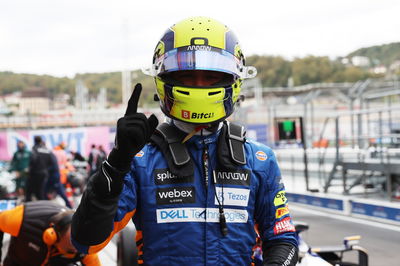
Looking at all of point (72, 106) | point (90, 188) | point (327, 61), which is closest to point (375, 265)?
point (90, 188)

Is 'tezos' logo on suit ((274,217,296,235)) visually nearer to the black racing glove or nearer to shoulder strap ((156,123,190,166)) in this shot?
shoulder strap ((156,123,190,166))

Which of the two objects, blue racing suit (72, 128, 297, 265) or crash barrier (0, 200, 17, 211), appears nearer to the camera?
blue racing suit (72, 128, 297, 265)

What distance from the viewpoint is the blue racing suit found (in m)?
1.82

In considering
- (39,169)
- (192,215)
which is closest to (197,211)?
(192,215)

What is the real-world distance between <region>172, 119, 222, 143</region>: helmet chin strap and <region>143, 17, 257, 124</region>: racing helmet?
0.12 ft

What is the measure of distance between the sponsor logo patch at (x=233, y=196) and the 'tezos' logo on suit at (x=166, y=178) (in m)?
0.12

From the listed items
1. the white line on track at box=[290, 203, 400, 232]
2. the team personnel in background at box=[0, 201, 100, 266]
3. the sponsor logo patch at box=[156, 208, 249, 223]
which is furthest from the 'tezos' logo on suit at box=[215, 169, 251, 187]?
the white line on track at box=[290, 203, 400, 232]

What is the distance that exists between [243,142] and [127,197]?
1.61ft

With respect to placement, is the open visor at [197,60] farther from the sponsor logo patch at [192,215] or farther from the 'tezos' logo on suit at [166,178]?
the sponsor logo patch at [192,215]

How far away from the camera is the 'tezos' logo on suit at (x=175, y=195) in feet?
6.13

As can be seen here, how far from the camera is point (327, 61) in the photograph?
79.1 m

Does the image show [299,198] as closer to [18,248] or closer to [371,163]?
A: [371,163]

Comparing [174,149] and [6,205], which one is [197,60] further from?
[6,205]

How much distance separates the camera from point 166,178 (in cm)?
189
